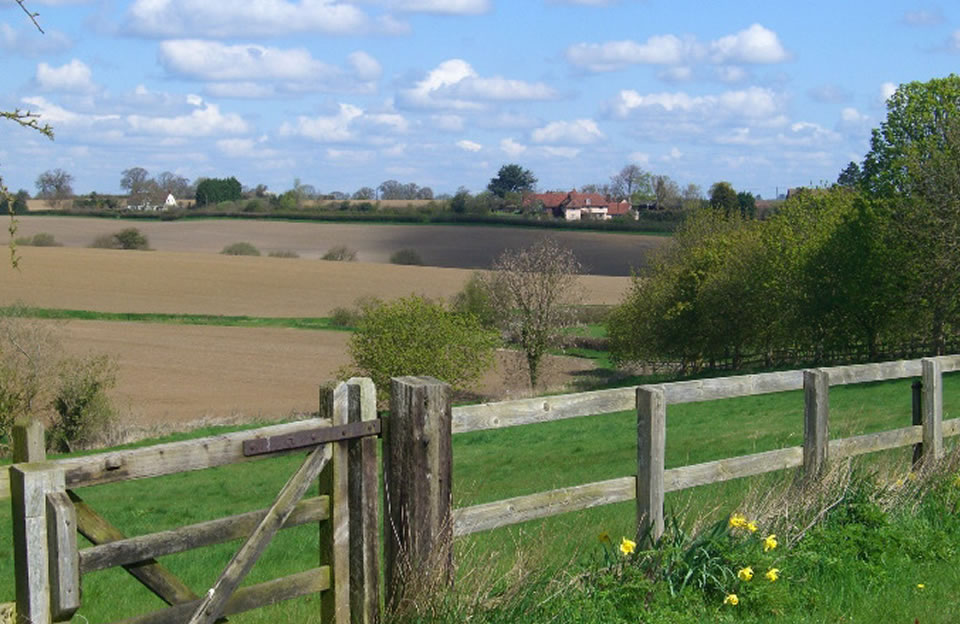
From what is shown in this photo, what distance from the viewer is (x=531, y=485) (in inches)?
599

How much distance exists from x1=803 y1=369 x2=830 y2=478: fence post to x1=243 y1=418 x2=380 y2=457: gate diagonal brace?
3.63 metres

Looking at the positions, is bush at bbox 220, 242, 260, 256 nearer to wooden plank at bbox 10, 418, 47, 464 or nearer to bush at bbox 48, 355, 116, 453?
bush at bbox 48, 355, 116, 453

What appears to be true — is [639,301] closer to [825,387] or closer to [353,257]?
[825,387]

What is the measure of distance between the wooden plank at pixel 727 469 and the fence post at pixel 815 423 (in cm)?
7

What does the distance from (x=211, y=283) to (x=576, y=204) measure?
86.1m

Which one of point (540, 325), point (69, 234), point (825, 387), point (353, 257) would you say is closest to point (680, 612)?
point (825, 387)

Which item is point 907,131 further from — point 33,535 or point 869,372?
point 33,535

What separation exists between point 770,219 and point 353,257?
61802 millimetres

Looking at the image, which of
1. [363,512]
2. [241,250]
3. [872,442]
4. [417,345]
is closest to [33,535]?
[363,512]

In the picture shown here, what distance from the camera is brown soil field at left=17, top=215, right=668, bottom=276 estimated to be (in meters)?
108

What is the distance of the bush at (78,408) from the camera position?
34.2m

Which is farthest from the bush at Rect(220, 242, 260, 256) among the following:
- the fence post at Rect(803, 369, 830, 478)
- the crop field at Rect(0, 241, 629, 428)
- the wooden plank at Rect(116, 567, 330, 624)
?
the wooden plank at Rect(116, 567, 330, 624)

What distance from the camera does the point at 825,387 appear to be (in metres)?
7.75

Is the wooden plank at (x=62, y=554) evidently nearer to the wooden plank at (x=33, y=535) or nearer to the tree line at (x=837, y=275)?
the wooden plank at (x=33, y=535)
